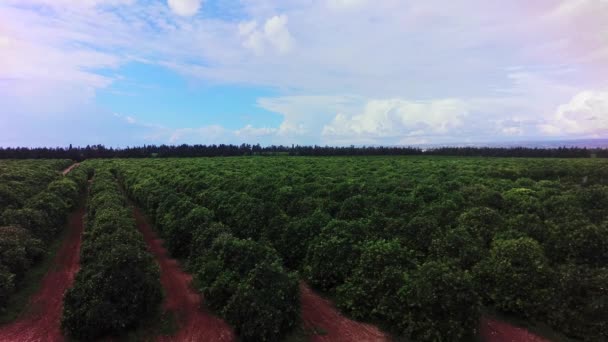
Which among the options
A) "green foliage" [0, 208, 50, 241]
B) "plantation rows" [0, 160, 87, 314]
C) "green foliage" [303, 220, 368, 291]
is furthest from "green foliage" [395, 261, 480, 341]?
"green foliage" [0, 208, 50, 241]

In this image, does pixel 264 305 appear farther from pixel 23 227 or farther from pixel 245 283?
pixel 23 227

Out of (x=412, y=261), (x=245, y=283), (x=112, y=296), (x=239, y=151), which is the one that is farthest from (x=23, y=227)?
(x=239, y=151)

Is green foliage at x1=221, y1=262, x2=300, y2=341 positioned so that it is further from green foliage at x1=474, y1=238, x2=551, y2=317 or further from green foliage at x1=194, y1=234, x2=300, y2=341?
green foliage at x1=474, y1=238, x2=551, y2=317

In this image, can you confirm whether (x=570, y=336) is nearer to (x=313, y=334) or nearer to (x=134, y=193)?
(x=313, y=334)

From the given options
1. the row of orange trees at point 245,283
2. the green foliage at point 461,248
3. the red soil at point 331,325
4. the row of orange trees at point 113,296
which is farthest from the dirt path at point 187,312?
the green foliage at point 461,248

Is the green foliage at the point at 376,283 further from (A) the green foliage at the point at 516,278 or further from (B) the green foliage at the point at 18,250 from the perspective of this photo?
(B) the green foliage at the point at 18,250
